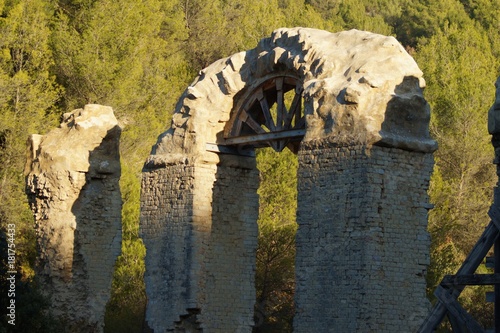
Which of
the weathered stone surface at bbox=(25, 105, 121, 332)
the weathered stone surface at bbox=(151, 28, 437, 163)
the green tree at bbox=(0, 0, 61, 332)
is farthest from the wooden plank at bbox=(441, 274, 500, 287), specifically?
the green tree at bbox=(0, 0, 61, 332)

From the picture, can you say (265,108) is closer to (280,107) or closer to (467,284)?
(280,107)

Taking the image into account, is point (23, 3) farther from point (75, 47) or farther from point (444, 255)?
point (444, 255)

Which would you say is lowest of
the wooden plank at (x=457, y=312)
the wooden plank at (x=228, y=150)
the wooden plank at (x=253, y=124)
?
the wooden plank at (x=457, y=312)

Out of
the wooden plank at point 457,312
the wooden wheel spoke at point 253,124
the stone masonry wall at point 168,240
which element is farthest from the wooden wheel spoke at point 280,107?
the wooden plank at point 457,312

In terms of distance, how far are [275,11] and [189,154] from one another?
1654 centimetres

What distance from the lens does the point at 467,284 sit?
9883 mm

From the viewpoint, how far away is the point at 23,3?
79.7 ft

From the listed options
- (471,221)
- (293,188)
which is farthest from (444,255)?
(293,188)

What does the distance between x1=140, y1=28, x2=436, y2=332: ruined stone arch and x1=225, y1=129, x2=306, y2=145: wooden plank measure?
368mm

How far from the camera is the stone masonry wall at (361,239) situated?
13.5m

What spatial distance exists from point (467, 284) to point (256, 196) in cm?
721

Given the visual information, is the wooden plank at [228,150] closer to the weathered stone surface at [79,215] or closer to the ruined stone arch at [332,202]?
the ruined stone arch at [332,202]

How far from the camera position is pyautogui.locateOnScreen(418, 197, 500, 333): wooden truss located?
9.85m

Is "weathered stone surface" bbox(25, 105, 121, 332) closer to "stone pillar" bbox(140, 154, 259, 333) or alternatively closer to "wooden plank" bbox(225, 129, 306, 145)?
"stone pillar" bbox(140, 154, 259, 333)
